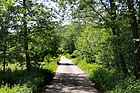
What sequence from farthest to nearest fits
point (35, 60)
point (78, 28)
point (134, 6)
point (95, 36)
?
point (95, 36)
point (35, 60)
point (78, 28)
point (134, 6)

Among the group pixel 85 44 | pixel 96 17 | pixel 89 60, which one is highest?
pixel 96 17

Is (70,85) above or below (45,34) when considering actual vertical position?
below

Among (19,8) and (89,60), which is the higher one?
(19,8)

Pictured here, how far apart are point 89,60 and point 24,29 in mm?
18902

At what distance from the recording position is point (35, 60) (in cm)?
2267

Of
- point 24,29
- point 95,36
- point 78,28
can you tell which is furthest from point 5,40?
point 95,36

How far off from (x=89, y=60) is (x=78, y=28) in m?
18.2

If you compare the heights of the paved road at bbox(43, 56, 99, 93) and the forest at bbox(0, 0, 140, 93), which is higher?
the forest at bbox(0, 0, 140, 93)

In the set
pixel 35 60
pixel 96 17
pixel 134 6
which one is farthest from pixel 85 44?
pixel 134 6

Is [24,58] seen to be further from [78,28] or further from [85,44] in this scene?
[85,44]

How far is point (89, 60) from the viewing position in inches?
1515

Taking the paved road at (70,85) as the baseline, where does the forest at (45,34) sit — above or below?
above

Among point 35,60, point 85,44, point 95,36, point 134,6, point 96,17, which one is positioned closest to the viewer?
point 134,6

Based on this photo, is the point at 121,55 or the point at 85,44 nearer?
the point at 121,55
